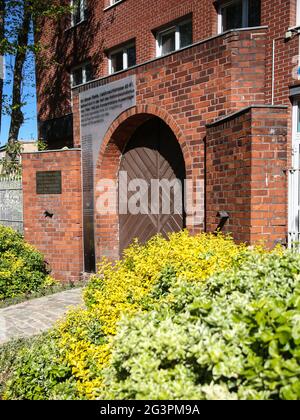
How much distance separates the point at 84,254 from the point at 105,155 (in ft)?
7.08

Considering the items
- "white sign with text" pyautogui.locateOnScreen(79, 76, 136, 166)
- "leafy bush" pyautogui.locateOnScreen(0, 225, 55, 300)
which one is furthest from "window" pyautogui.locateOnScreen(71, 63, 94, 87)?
"leafy bush" pyautogui.locateOnScreen(0, 225, 55, 300)

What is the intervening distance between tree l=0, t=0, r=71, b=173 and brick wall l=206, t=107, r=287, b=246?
A: 9544mm

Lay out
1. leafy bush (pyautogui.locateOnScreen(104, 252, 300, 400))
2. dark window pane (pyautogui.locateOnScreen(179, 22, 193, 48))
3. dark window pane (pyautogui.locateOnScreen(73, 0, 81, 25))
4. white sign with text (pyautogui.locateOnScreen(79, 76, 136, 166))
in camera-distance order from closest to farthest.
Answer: leafy bush (pyautogui.locateOnScreen(104, 252, 300, 400)) → white sign with text (pyautogui.locateOnScreen(79, 76, 136, 166)) → dark window pane (pyautogui.locateOnScreen(179, 22, 193, 48)) → dark window pane (pyautogui.locateOnScreen(73, 0, 81, 25))

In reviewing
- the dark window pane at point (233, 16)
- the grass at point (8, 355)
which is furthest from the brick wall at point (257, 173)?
the dark window pane at point (233, 16)

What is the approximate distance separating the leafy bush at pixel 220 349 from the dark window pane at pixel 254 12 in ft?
24.6

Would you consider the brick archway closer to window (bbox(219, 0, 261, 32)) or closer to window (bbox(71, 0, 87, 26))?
window (bbox(219, 0, 261, 32))

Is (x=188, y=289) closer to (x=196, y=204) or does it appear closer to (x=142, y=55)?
(x=196, y=204)

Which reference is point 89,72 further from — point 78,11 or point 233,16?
point 233,16

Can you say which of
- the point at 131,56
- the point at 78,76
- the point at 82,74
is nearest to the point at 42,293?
the point at 131,56

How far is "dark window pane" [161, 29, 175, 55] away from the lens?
1049 centimetres

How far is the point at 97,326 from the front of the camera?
345 cm

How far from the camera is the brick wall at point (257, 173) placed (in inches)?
176

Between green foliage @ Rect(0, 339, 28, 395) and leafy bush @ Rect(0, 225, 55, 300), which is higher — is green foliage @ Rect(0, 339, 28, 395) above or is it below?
below

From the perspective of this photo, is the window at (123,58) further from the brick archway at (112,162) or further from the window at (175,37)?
the brick archway at (112,162)
